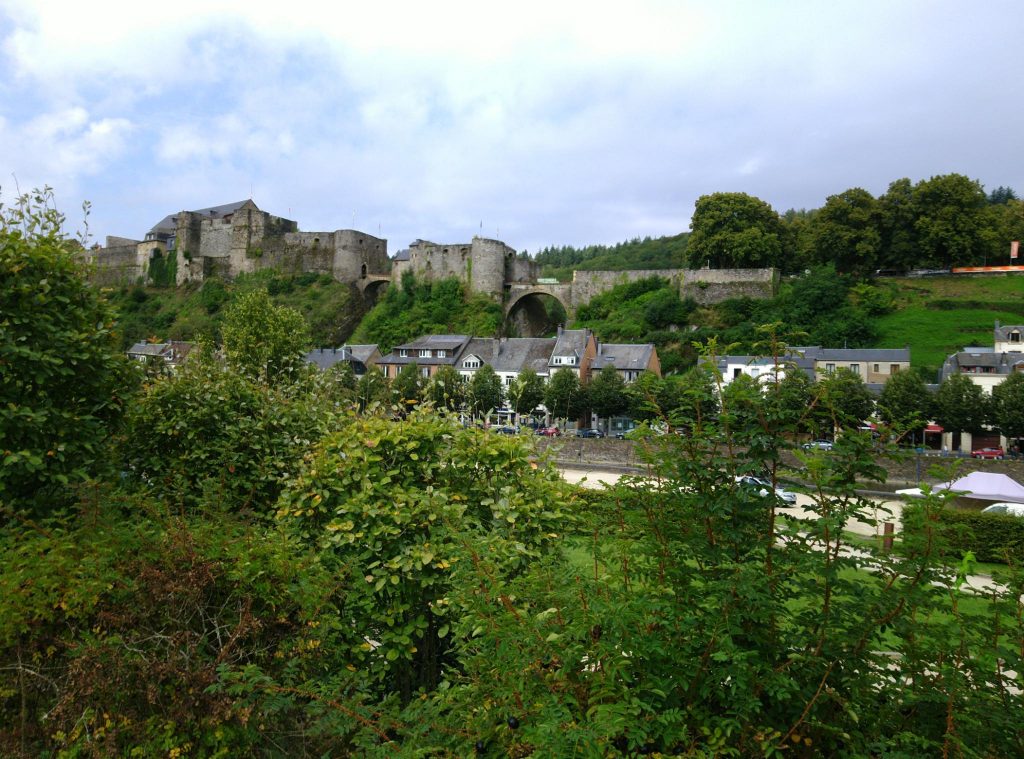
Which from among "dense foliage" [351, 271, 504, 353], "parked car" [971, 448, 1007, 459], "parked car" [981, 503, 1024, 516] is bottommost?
"parked car" [971, 448, 1007, 459]

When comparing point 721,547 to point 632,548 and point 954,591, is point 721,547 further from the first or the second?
point 954,591

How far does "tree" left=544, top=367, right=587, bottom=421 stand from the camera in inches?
1694

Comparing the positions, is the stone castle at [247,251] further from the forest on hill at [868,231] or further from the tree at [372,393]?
the tree at [372,393]

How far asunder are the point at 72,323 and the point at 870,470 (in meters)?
6.72

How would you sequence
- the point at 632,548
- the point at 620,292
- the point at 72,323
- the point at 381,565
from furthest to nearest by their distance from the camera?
1. the point at 620,292
2. the point at 72,323
3. the point at 381,565
4. the point at 632,548

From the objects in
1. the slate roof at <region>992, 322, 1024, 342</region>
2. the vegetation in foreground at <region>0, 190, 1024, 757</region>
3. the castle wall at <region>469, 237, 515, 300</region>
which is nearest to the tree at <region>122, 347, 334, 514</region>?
the vegetation in foreground at <region>0, 190, 1024, 757</region>

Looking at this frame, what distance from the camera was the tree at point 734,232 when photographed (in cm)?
5881

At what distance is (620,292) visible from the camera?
6159cm

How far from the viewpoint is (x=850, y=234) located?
56875 mm

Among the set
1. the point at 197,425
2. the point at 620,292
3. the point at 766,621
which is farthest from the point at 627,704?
the point at 620,292

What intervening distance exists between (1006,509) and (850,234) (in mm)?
42846

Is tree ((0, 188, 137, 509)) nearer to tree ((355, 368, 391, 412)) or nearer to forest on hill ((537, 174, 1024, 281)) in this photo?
tree ((355, 368, 391, 412))

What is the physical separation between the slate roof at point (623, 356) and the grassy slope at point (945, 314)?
1736 cm

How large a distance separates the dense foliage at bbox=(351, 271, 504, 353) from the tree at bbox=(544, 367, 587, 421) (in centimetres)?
1862
